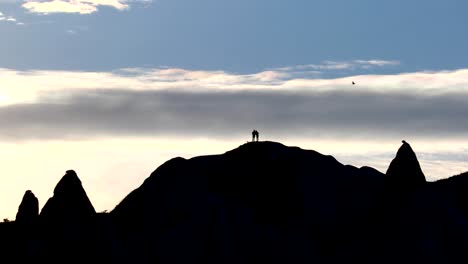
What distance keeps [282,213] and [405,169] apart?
12.5 meters

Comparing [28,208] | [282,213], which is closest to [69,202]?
[28,208]

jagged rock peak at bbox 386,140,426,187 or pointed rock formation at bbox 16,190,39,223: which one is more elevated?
jagged rock peak at bbox 386,140,426,187

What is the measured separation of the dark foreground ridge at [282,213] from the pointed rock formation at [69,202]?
17710 millimetres

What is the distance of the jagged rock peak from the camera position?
285 ft

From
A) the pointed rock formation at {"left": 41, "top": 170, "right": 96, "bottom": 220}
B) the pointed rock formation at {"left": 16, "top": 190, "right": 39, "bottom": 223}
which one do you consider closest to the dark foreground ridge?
the pointed rock formation at {"left": 16, "top": 190, "right": 39, "bottom": 223}

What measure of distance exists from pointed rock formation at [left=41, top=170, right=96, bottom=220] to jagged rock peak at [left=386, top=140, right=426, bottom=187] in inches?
1448

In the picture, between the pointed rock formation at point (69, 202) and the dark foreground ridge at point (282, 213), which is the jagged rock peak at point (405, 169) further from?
the pointed rock formation at point (69, 202)

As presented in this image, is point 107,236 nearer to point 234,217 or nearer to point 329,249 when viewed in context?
point 234,217

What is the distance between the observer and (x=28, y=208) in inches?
3083

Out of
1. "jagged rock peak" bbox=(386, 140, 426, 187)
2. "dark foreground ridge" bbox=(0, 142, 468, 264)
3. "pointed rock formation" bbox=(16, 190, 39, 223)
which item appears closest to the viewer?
"pointed rock formation" bbox=(16, 190, 39, 223)

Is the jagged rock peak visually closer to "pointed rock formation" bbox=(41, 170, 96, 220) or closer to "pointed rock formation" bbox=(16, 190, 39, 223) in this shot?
"pointed rock formation" bbox=(16, 190, 39, 223)

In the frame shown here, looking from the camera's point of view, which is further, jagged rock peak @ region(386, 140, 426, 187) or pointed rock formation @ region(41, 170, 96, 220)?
jagged rock peak @ region(386, 140, 426, 187)

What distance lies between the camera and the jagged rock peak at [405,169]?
285ft

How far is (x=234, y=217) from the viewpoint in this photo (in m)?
85.8
